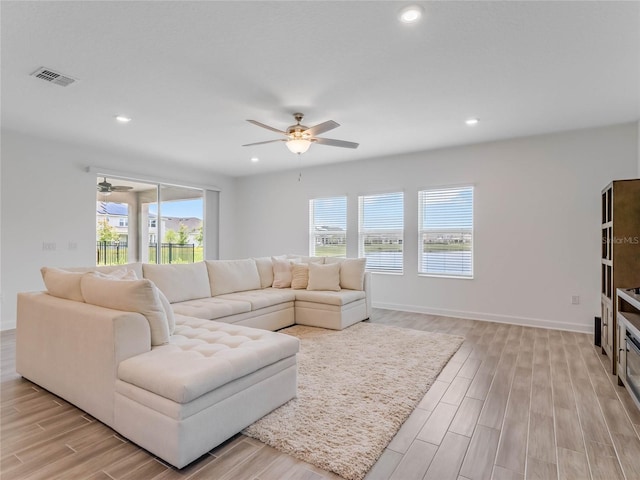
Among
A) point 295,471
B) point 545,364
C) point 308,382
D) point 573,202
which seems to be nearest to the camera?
point 295,471

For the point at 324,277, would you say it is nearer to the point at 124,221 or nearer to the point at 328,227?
the point at 328,227

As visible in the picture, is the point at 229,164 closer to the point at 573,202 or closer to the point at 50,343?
the point at 50,343

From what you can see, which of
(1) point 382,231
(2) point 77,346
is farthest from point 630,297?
(2) point 77,346

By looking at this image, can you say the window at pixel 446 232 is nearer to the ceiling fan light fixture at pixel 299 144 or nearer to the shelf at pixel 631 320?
the shelf at pixel 631 320

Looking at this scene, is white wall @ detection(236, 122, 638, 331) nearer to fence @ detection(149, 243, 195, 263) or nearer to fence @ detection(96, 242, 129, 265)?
fence @ detection(149, 243, 195, 263)

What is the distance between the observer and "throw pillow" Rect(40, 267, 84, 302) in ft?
8.28

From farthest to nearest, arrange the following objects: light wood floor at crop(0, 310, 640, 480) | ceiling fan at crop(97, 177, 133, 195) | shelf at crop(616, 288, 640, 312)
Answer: ceiling fan at crop(97, 177, 133, 195), shelf at crop(616, 288, 640, 312), light wood floor at crop(0, 310, 640, 480)

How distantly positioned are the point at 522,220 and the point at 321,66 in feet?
11.8

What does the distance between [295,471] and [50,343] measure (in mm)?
2030

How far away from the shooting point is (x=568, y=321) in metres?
4.45

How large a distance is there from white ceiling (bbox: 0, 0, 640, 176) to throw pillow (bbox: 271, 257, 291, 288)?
193 cm

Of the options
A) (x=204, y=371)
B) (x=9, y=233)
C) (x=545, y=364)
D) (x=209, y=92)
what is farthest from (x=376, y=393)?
(x=9, y=233)

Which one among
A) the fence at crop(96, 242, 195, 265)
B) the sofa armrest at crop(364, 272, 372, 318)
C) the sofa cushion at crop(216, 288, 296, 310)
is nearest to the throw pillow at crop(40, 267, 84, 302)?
the sofa cushion at crop(216, 288, 296, 310)

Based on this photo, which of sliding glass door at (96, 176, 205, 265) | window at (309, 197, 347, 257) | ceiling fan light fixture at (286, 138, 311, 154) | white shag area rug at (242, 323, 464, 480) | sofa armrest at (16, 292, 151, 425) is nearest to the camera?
white shag area rug at (242, 323, 464, 480)
